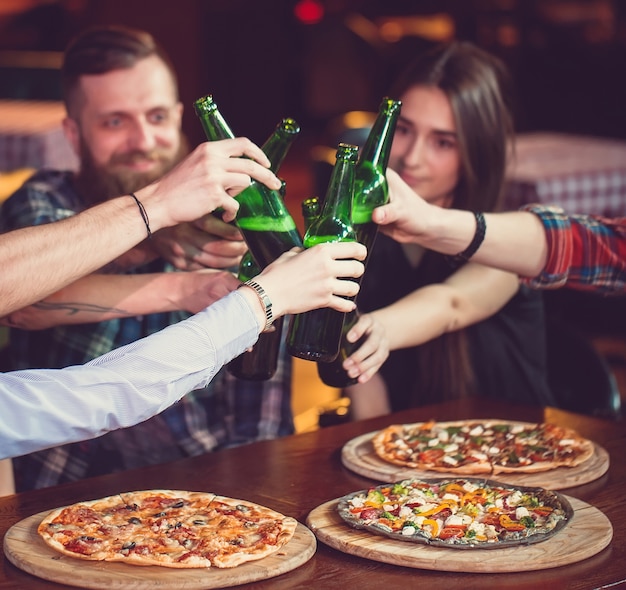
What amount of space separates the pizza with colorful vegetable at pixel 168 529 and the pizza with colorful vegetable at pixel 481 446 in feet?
1.21

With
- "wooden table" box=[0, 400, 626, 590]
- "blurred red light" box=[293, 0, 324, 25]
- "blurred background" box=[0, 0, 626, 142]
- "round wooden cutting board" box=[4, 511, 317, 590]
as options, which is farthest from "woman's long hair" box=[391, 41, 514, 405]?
"blurred red light" box=[293, 0, 324, 25]

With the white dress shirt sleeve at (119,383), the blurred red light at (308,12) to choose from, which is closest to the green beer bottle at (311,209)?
the white dress shirt sleeve at (119,383)

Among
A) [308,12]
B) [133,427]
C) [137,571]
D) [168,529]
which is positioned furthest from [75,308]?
[308,12]

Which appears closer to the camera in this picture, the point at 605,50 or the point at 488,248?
the point at 488,248

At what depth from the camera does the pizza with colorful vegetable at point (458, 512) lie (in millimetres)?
1491

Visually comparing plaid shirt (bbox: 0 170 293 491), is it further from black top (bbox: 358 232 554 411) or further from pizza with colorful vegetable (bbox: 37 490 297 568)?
pizza with colorful vegetable (bbox: 37 490 297 568)

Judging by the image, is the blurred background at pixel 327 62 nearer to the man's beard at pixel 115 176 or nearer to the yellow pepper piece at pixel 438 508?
the man's beard at pixel 115 176

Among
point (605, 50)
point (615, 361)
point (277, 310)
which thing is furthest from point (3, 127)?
point (277, 310)

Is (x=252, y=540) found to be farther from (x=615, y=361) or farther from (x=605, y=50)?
(x=605, y=50)

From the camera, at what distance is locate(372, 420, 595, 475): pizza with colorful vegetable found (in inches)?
72.3

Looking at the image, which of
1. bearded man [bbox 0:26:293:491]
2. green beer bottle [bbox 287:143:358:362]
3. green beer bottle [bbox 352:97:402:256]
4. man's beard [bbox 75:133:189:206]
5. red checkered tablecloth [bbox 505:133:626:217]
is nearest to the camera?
green beer bottle [bbox 287:143:358:362]

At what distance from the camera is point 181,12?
34.1 ft

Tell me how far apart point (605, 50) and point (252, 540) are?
678 cm

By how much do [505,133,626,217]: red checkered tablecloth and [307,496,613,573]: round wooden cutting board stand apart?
3121 millimetres
